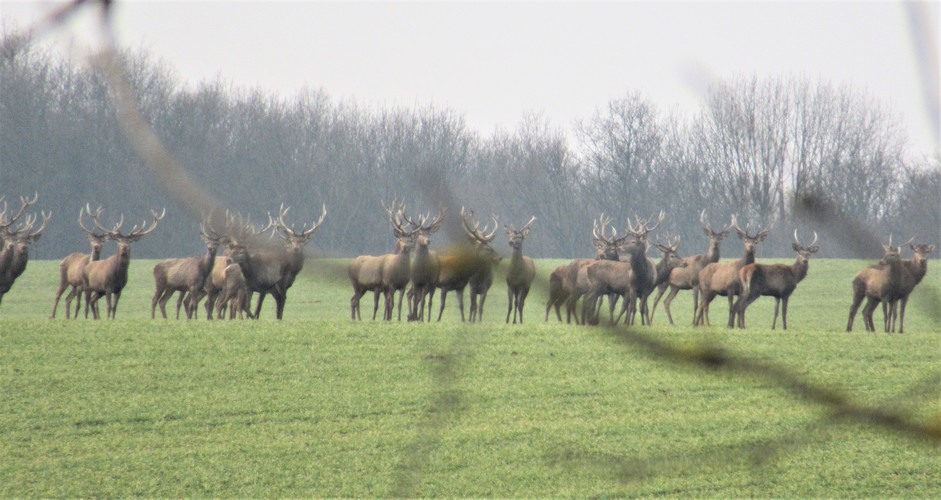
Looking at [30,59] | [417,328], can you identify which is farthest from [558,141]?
[417,328]

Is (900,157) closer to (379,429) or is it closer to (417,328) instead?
(379,429)

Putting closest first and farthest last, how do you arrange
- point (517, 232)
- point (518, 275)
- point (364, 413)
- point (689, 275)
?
point (518, 275)
point (517, 232)
point (364, 413)
point (689, 275)

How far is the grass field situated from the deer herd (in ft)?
2.78

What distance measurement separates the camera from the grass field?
26.0 ft

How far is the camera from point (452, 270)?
0.63 meters

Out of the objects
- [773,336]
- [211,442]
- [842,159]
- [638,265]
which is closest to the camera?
[842,159]

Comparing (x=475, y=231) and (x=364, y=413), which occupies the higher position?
(x=475, y=231)

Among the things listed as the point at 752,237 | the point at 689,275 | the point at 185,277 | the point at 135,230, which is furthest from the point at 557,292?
the point at 689,275

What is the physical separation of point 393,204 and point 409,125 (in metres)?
0.07

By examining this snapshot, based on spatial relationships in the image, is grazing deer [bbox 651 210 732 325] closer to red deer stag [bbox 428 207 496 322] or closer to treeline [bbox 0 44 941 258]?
treeline [bbox 0 44 941 258]

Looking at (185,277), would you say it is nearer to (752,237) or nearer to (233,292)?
(233,292)

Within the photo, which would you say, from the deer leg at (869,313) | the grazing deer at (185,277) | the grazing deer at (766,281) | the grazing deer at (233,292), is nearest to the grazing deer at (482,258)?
the grazing deer at (233,292)

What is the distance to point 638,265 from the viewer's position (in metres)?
16.2

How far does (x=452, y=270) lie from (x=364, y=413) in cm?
917
